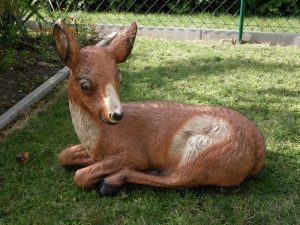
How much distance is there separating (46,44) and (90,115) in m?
4.28

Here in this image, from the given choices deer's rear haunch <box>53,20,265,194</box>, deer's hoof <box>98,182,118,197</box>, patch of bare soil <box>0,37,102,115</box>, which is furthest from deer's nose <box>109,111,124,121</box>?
patch of bare soil <box>0,37,102,115</box>

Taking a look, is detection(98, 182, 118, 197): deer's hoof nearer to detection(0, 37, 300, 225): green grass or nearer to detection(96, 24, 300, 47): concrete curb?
detection(0, 37, 300, 225): green grass

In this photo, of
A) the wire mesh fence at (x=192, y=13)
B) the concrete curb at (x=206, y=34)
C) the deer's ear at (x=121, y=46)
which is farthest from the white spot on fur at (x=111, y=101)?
the wire mesh fence at (x=192, y=13)

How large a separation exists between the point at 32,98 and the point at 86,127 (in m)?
2.22

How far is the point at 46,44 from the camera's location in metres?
6.86

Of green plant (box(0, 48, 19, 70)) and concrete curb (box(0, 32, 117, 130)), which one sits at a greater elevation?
green plant (box(0, 48, 19, 70))

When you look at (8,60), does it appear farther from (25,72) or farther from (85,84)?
(85,84)

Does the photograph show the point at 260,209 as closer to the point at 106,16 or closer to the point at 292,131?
the point at 292,131

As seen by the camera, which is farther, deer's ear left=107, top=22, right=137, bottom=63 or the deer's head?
deer's ear left=107, top=22, right=137, bottom=63

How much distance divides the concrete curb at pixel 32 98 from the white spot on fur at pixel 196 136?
7.06 feet

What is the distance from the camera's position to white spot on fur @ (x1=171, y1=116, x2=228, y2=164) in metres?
2.89

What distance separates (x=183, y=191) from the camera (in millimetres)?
3041

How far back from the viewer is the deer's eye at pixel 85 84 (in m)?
2.74

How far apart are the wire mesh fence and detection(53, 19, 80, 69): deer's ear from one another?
5.71 meters
